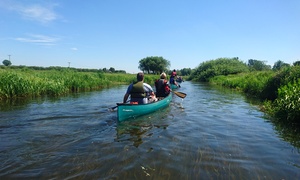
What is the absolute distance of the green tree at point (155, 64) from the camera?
9700cm

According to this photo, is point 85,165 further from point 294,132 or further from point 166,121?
point 294,132

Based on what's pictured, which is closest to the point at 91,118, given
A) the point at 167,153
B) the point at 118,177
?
the point at 167,153

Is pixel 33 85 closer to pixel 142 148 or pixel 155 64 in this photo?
pixel 142 148

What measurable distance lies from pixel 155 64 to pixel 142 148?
91.3m

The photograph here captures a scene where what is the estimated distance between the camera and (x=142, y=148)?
6.24m

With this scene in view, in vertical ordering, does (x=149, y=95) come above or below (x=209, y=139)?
above

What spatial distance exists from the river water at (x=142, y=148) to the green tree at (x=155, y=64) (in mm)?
87466

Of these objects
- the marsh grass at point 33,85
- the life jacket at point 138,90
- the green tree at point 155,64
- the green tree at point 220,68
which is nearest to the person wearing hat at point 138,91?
the life jacket at point 138,90

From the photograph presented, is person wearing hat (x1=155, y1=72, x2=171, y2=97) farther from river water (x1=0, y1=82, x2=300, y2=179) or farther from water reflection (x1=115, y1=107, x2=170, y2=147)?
river water (x1=0, y1=82, x2=300, y2=179)

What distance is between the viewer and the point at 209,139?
714 cm

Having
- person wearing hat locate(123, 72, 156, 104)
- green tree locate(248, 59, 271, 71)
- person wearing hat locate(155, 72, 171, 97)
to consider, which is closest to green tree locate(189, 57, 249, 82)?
green tree locate(248, 59, 271, 71)

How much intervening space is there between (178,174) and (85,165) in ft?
6.47

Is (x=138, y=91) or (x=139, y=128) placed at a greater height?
(x=138, y=91)

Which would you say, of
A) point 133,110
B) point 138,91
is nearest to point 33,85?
point 138,91
